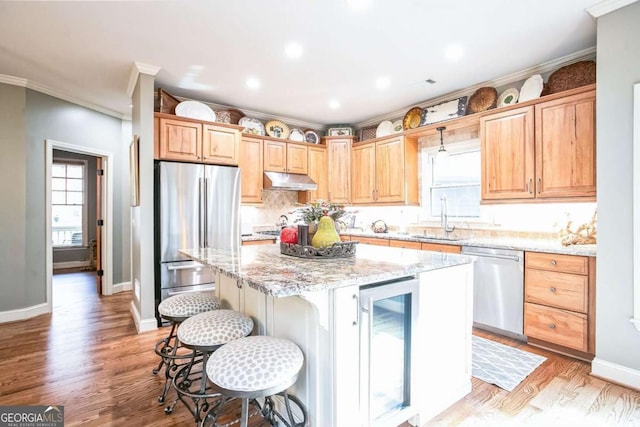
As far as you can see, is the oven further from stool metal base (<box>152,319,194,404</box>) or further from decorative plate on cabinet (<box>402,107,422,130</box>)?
decorative plate on cabinet (<box>402,107,422,130</box>)

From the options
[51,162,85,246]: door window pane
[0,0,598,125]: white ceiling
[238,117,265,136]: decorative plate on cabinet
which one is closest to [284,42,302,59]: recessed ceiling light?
[0,0,598,125]: white ceiling

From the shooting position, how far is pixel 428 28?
2.61 metres

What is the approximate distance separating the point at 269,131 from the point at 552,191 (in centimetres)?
366

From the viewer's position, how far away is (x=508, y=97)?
3.50 m

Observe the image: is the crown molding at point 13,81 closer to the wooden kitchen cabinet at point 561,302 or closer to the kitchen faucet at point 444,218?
the kitchen faucet at point 444,218

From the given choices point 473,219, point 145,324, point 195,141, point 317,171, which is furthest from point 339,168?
point 145,324

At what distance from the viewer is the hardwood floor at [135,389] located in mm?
1912

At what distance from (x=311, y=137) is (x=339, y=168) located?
0.73m

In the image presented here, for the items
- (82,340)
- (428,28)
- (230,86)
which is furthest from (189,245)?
(428,28)

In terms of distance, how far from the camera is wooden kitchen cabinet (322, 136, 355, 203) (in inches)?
206

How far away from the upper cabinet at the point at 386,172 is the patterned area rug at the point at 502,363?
7.15 feet

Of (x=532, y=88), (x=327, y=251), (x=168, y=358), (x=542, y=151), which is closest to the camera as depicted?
(x=327, y=251)

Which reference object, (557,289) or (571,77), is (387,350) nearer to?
(557,289)

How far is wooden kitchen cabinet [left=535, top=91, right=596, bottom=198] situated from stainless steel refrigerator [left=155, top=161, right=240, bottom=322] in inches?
133
